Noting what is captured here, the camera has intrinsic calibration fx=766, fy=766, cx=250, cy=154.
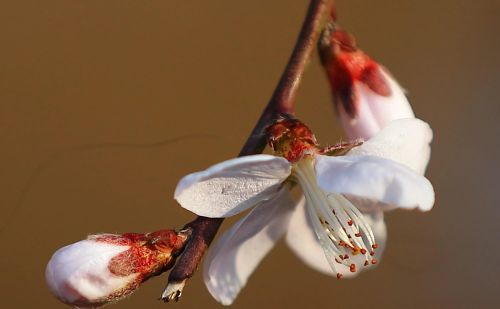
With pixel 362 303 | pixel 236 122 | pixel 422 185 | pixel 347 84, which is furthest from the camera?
pixel 362 303

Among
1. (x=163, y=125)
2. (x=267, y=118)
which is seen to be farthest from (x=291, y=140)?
(x=163, y=125)

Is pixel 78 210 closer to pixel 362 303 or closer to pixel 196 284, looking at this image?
pixel 196 284

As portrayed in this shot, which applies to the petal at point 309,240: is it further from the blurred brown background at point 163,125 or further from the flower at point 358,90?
the blurred brown background at point 163,125

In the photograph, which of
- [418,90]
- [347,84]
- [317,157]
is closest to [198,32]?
[418,90]

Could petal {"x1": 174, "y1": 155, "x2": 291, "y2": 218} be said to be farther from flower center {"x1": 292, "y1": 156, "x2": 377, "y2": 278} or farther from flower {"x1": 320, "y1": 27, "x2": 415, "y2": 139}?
flower {"x1": 320, "y1": 27, "x2": 415, "y2": 139}

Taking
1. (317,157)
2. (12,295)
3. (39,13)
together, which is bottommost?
(12,295)

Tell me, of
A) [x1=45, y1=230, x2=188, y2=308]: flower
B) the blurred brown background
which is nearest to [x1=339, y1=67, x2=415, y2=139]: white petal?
[x1=45, y1=230, x2=188, y2=308]: flower

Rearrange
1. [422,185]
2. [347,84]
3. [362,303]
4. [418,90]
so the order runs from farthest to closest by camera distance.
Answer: [418,90], [362,303], [347,84], [422,185]

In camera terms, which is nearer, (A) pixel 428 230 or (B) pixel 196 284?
(B) pixel 196 284

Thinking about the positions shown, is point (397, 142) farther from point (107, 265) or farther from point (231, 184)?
point (107, 265)

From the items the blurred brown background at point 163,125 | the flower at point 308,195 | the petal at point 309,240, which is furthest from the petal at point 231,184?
the blurred brown background at point 163,125
